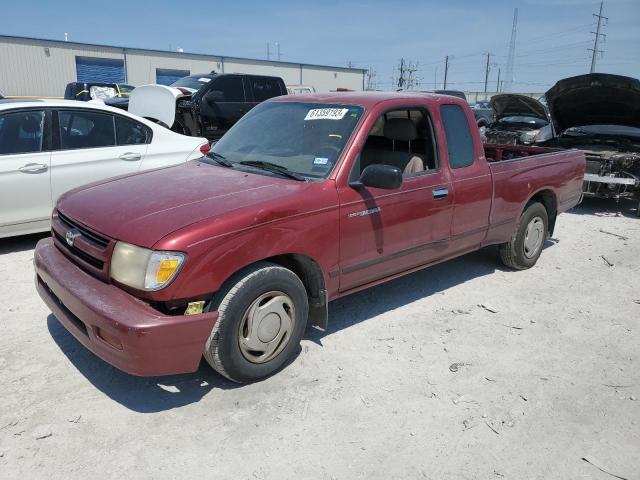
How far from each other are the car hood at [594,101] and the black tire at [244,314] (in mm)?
6560

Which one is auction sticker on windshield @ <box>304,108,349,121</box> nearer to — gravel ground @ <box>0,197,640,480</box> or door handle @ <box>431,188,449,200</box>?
door handle @ <box>431,188,449,200</box>

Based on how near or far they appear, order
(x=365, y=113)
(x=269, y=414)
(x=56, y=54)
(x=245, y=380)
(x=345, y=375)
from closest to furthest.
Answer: (x=269, y=414), (x=245, y=380), (x=345, y=375), (x=365, y=113), (x=56, y=54)

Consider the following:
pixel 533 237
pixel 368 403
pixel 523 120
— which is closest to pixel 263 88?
pixel 523 120

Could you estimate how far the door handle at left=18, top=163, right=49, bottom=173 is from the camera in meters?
5.41

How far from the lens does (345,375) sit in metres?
3.44

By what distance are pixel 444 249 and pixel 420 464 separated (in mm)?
2178

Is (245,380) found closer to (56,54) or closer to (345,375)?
(345,375)

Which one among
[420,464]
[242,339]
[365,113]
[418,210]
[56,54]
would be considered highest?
[56,54]

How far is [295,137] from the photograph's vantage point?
392 cm

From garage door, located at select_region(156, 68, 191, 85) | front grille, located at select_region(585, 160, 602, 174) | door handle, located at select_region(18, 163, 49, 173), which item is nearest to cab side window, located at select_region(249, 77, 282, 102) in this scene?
door handle, located at select_region(18, 163, 49, 173)

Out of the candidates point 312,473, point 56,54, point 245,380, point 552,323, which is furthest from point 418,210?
point 56,54

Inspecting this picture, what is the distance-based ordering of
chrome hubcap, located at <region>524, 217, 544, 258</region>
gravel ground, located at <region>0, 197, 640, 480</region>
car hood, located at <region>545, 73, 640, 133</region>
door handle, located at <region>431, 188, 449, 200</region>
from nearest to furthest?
gravel ground, located at <region>0, 197, 640, 480</region>, door handle, located at <region>431, 188, 449, 200</region>, chrome hubcap, located at <region>524, 217, 544, 258</region>, car hood, located at <region>545, 73, 640, 133</region>

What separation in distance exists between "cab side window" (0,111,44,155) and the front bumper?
3124mm

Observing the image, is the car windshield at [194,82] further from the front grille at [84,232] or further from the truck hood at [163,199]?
the front grille at [84,232]
